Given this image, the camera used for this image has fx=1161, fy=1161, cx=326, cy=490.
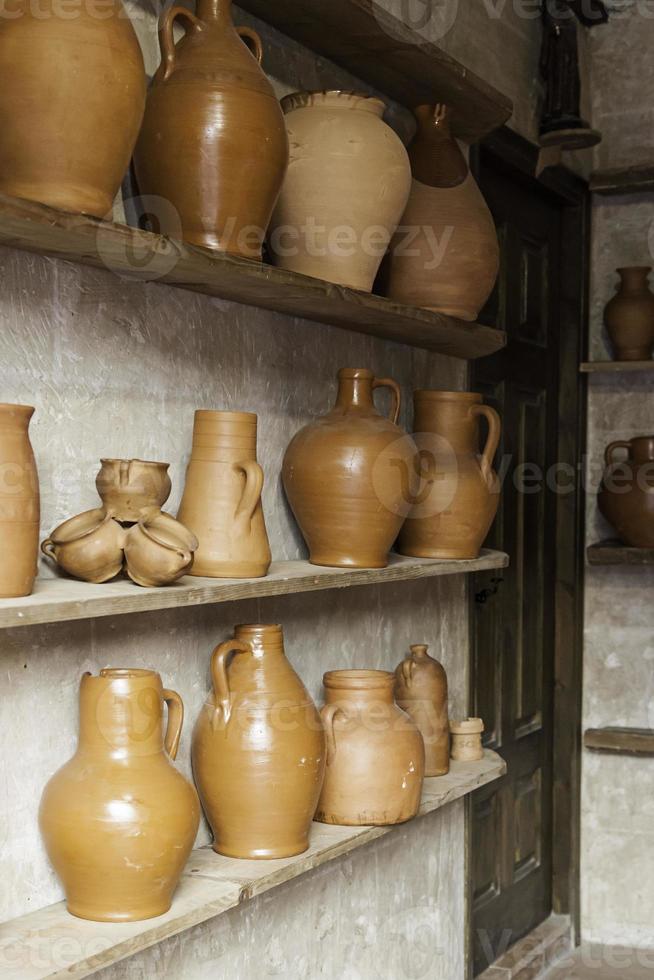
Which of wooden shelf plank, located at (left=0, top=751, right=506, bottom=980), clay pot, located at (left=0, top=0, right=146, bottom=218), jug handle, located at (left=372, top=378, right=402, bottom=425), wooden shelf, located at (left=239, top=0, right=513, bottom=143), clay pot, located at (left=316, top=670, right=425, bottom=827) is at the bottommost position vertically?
wooden shelf plank, located at (left=0, top=751, right=506, bottom=980)

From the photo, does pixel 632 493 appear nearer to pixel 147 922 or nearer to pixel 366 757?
pixel 366 757

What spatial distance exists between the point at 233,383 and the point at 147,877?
799 millimetres

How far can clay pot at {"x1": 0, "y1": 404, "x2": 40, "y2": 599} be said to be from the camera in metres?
1.29

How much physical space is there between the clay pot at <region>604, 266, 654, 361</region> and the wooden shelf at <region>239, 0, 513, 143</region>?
2.98ft

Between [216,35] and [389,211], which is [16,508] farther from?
[389,211]

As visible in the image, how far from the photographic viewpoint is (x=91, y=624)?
1.61m

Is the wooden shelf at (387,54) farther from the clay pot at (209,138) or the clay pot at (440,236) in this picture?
the clay pot at (209,138)

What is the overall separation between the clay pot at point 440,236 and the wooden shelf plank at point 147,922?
96 cm

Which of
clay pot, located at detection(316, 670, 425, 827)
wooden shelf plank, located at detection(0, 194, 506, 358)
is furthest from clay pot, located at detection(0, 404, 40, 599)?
clay pot, located at detection(316, 670, 425, 827)

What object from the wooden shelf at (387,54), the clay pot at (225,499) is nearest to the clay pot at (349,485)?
the clay pot at (225,499)

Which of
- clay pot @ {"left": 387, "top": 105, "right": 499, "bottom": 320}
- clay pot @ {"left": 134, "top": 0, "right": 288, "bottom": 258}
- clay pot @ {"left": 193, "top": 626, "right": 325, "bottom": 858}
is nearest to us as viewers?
clay pot @ {"left": 134, "top": 0, "right": 288, "bottom": 258}

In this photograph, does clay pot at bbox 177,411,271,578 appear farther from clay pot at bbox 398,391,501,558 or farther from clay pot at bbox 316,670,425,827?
clay pot at bbox 398,391,501,558

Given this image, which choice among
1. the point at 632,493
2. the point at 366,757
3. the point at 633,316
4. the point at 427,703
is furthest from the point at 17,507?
the point at 633,316

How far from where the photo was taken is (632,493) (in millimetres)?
3055
